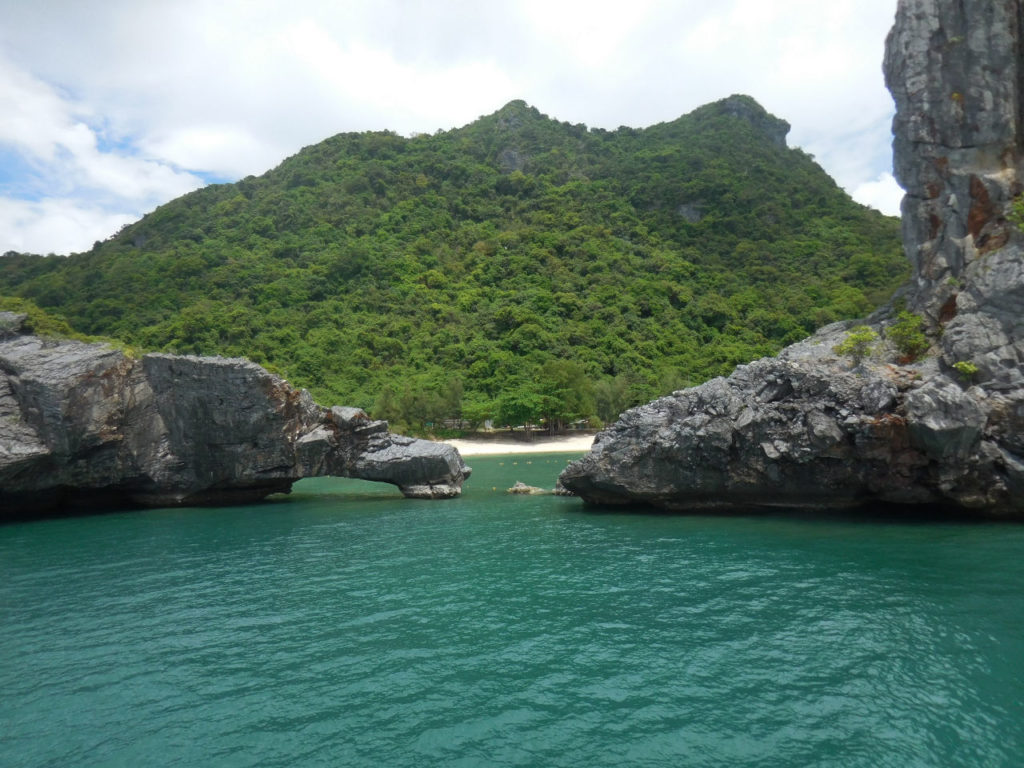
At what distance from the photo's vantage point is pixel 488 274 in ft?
354

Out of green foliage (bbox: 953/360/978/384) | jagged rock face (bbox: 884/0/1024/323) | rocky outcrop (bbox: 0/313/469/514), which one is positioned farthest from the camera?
rocky outcrop (bbox: 0/313/469/514)

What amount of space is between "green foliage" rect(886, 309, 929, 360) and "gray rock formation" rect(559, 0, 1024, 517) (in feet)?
1.44

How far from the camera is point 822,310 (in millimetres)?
81812

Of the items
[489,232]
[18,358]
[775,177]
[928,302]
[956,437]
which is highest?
[775,177]

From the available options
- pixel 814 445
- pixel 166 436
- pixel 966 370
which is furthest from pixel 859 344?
pixel 166 436

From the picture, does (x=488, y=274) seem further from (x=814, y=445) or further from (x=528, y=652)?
(x=528, y=652)

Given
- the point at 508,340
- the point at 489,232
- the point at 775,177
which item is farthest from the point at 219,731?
the point at 775,177

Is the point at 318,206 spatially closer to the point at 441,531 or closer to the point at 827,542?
the point at 441,531

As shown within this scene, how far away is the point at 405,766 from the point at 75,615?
1292cm

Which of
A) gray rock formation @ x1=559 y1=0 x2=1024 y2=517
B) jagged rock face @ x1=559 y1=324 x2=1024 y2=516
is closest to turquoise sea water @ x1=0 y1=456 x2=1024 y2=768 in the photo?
jagged rock face @ x1=559 y1=324 x2=1024 y2=516

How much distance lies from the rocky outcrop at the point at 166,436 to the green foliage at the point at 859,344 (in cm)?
2292

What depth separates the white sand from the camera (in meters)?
71.8

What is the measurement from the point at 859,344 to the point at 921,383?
4791 mm

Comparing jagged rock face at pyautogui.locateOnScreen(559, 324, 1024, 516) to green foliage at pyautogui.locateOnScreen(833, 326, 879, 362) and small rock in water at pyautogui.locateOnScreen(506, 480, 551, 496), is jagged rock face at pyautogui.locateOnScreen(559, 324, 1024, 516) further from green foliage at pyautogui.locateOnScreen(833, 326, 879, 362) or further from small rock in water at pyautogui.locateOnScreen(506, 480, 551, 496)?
small rock in water at pyautogui.locateOnScreen(506, 480, 551, 496)
